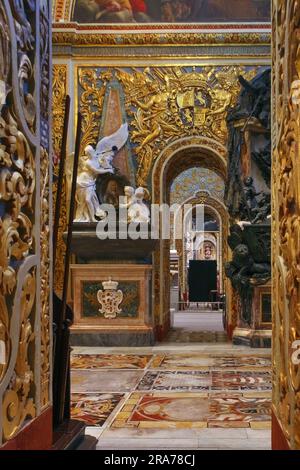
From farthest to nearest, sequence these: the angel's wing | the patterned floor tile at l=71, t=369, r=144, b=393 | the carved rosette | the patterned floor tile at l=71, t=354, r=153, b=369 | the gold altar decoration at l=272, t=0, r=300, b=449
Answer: the angel's wing, the carved rosette, the patterned floor tile at l=71, t=354, r=153, b=369, the patterned floor tile at l=71, t=369, r=144, b=393, the gold altar decoration at l=272, t=0, r=300, b=449

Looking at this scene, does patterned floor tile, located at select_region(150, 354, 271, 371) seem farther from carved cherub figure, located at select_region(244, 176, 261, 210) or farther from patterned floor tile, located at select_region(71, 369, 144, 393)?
carved cherub figure, located at select_region(244, 176, 261, 210)

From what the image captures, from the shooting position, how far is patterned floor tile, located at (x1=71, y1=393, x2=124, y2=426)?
231 inches

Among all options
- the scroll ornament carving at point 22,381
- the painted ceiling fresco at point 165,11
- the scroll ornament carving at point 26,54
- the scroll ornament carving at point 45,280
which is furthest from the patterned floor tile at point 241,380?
the painted ceiling fresco at point 165,11

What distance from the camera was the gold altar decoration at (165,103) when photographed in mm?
12617

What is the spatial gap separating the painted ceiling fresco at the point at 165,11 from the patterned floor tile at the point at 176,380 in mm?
7449

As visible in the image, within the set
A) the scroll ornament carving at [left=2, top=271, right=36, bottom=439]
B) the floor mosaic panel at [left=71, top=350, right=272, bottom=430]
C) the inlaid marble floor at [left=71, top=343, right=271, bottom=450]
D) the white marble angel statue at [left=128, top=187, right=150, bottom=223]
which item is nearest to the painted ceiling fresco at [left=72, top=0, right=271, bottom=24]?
the white marble angel statue at [left=128, top=187, right=150, bottom=223]

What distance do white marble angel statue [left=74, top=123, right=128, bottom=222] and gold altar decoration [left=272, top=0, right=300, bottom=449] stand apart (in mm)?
8446

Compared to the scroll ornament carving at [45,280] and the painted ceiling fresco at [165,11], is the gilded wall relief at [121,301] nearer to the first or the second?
the painted ceiling fresco at [165,11]

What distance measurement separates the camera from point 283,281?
316cm

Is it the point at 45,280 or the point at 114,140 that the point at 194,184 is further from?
the point at 45,280

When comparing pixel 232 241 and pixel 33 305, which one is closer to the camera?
pixel 33 305
